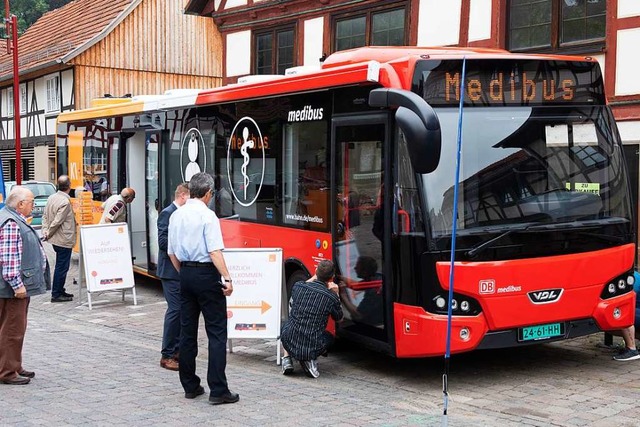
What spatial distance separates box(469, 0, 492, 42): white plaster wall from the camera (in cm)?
1523

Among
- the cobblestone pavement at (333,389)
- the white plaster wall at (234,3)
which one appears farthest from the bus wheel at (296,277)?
the white plaster wall at (234,3)

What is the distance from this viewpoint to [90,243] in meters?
12.4

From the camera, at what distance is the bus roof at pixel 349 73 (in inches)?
302

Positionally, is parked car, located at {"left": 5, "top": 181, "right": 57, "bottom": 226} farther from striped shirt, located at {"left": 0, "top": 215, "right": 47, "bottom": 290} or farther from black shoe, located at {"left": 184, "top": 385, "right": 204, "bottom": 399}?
black shoe, located at {"left": 184, "top": 385, "right": 204, "bottom": 399}

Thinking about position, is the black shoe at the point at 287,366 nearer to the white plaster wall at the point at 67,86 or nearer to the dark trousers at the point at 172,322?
the dark trousers at the point at 172,322

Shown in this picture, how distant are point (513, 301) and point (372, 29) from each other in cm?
1138

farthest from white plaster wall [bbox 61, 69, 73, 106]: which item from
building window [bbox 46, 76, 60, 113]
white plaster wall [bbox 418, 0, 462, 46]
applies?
white plaster wall [bbox 418, 0, 462, 46]

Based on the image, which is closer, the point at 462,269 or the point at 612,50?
the point at 462,269

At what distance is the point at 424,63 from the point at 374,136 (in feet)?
2.71

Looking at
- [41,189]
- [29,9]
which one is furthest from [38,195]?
[29,9]

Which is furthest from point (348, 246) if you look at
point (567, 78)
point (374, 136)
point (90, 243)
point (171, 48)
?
point (171, 48)

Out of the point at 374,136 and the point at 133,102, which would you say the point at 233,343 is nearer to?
the point at 374,136

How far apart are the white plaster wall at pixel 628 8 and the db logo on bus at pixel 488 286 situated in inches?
284

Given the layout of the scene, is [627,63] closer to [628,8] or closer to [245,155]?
[628,8]
